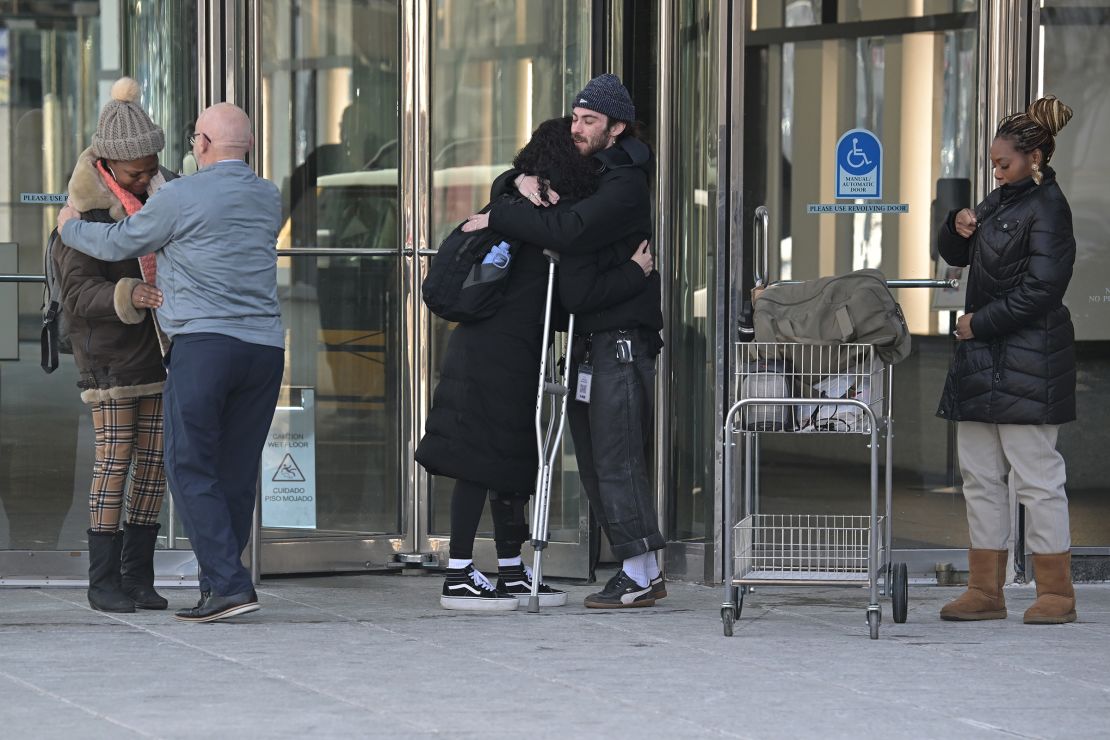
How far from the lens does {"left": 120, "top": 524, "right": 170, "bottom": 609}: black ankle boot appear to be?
669 centimetres

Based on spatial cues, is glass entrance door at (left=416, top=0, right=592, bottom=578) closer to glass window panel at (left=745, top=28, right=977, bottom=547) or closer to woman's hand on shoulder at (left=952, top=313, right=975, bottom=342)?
glass window panel at (left=745, top=28, right=977, bottom=547)

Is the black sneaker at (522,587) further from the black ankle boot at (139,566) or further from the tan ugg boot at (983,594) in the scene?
the tan ugg boot at (983,594)

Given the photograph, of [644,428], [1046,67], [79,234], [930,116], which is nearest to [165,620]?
[79,234]

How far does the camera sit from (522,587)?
6938mm

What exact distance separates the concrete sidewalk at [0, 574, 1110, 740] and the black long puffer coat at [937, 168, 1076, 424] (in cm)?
82

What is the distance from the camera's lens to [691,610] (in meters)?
6.89

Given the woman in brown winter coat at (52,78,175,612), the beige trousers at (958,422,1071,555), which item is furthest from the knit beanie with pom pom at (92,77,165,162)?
the beige trousers at (958,422,1071,555)

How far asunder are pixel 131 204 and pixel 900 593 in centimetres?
310

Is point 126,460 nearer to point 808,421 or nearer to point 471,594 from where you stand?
point 471,594

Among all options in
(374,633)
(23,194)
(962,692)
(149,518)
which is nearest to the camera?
(962,692)

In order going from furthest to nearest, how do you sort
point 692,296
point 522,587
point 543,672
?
1. point 692,296
2. point 522,587
3. point 543,672

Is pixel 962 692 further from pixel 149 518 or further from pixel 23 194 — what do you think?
pixel 23 194

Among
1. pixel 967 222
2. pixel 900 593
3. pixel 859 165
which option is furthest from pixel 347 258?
pixel 900 593

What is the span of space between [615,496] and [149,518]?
1.73m
